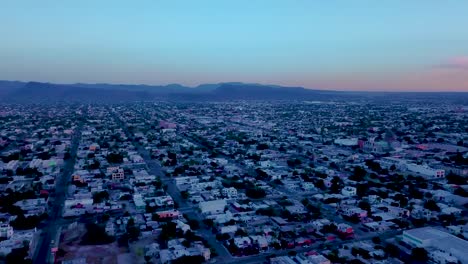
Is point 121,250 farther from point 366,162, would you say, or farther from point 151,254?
point 366,162

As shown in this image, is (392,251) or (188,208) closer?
(392,251)

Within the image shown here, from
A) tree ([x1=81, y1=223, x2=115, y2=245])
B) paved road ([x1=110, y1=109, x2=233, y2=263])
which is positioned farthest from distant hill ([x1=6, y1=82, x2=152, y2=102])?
tree ([x1=81, y1=223, x2=115, y2=245])

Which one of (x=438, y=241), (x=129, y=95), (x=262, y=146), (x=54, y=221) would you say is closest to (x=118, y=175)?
(x=54, y=221)

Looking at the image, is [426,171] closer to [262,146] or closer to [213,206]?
[262,146]

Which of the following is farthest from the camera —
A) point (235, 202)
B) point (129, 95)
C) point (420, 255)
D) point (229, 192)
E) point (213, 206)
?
point (129, 95)

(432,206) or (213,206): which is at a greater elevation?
(432,206)

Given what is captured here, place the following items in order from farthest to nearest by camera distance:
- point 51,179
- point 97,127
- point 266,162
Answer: point 97,127 < point 266,162 < point 51,179

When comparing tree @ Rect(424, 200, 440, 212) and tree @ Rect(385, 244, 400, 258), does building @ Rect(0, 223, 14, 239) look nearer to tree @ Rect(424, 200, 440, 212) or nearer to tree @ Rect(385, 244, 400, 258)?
tree @ Rect(385, 244, 400, 258)

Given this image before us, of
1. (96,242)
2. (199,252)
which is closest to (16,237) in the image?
(96,242)
